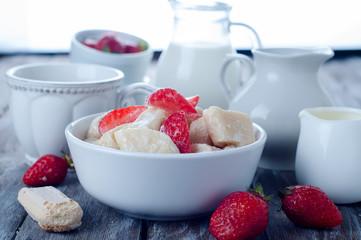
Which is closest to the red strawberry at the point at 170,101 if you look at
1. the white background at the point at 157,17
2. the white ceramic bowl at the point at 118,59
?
the white ceramic bowl at the point at 118,59

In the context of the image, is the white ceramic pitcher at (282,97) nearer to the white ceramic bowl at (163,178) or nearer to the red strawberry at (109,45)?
the white ceramic bowl at (163,178)

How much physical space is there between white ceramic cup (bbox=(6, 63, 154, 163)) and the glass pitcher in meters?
0.19

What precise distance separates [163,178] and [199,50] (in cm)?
63

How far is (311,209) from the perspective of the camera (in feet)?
2.72

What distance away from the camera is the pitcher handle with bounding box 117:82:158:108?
3.95ft

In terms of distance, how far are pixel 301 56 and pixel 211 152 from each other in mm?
438

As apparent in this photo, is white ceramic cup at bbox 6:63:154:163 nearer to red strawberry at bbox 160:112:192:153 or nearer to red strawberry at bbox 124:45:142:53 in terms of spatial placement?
red strawberry at bbox 160:112:192:153

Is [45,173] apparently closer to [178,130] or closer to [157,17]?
[178,130]

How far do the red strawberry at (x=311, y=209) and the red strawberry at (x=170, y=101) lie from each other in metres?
0.24

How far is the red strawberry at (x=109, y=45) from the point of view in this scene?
1616 mm

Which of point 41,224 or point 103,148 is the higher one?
point 103,148

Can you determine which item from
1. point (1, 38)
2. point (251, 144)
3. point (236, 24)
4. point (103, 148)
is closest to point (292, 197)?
point (251, 144)

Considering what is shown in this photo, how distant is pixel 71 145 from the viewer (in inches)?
35.1

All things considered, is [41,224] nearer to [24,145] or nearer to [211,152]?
[211,152]
